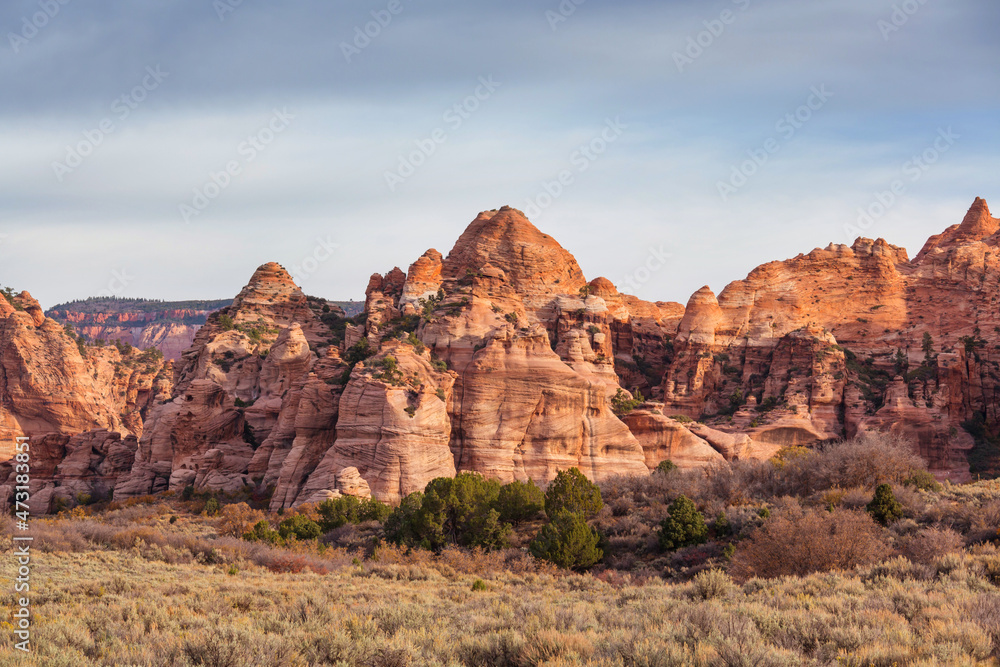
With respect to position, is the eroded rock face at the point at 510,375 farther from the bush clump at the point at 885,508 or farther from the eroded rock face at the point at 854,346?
the bush clump at the point at 885,508

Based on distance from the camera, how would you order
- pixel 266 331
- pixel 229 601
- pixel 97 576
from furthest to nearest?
pixel 266 331, pixel 97 576, pixel 229 601

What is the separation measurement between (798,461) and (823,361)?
33.0 meters

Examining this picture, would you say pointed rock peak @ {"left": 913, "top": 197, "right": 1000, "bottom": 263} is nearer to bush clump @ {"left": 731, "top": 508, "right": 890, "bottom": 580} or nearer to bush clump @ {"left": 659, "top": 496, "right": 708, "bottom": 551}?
bush clump @ {"left": 659, "top": 496, "right": 708, "bottom": 551}

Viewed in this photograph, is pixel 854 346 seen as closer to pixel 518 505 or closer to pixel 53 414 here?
pixel 518 505

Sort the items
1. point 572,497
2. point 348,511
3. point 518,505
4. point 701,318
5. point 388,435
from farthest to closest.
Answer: point 701,318 → point 388,435 → point 348,511 → point 518,505 → point 572,497

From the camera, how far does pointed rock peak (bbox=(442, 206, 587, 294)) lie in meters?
67.0

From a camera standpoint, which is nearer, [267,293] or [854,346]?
[267,293]

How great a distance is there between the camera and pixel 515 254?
67.7m

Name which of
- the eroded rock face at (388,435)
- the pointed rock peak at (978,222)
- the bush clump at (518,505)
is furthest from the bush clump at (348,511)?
the pointed rock peak at (978,222)

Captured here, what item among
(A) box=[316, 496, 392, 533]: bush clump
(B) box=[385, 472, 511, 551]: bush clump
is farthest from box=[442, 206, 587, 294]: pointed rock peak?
(B) box=[385, 472, 511, 551]: bush clump

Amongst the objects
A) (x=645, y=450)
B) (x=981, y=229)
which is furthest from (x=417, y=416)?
(x=981, y=229)

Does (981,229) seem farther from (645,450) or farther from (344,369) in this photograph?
(344,369)

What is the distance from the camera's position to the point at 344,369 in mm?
49406

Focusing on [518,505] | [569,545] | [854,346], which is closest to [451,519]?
[518,505]
